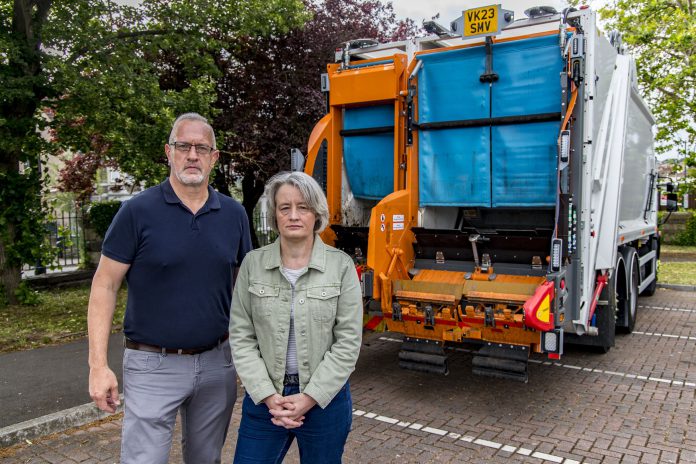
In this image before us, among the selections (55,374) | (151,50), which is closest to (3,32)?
(151,50)

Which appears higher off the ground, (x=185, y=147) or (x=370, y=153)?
(x=370, y=153)

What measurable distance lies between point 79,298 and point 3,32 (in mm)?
4056

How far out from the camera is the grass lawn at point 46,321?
22.3 ft

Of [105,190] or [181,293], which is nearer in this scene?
[181,293]

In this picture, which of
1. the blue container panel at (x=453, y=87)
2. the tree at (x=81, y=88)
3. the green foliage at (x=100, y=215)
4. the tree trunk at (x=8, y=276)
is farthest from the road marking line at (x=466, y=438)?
the green foliage at (x=100, y=215)

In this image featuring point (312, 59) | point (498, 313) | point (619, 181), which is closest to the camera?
point (498, 313)

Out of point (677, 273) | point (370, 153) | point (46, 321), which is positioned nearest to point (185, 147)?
point (370, 153)

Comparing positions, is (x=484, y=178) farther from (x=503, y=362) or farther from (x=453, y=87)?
(x=503, y=362)

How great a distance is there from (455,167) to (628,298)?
318 cm

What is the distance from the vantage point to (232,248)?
8.54 feet

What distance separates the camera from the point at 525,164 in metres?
5.27

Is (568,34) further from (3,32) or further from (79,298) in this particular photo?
(79,298)

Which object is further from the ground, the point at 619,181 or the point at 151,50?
the point at 151,50

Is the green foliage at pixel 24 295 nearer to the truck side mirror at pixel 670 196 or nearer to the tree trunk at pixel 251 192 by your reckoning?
the tree trunk at pixel 251 192
